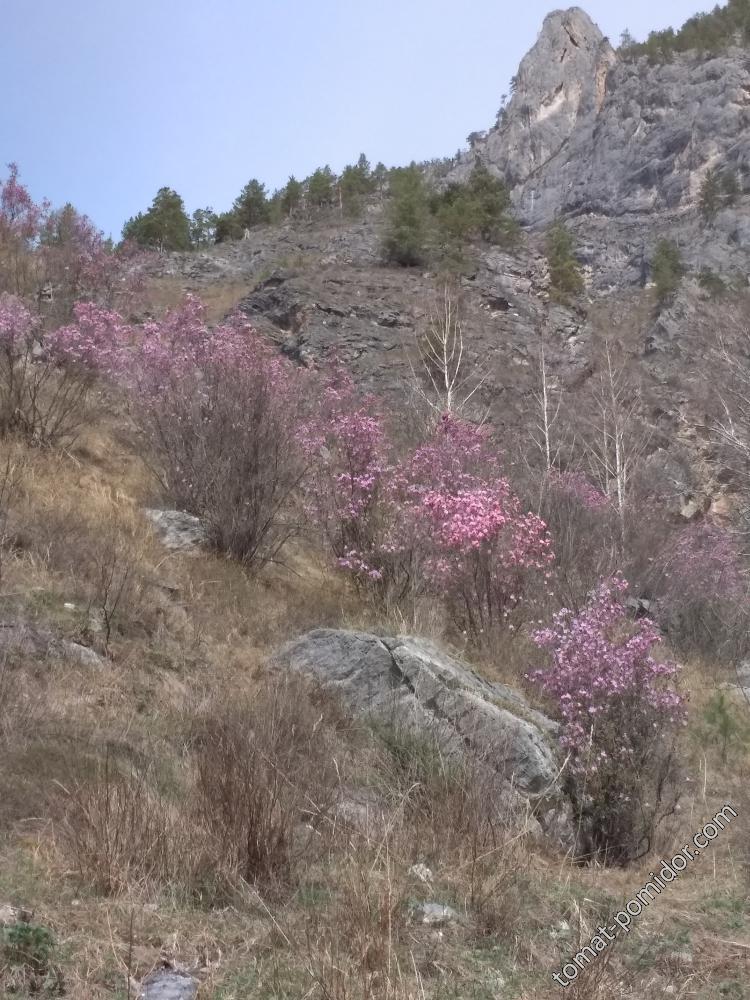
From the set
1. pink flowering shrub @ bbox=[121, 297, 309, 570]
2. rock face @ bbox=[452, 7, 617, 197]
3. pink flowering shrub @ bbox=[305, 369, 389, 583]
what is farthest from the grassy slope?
rock face @ bbox=[452, 7, 617, 197]

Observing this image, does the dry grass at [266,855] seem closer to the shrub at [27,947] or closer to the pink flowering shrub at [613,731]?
the shrub at [27,947]

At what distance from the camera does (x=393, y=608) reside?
24.1ft

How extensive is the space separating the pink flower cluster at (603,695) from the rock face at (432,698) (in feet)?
0.77

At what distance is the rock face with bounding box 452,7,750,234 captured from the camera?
48844 millimetres

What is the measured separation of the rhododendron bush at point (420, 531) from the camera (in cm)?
755

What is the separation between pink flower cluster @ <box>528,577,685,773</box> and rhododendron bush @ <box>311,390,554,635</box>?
185 cm

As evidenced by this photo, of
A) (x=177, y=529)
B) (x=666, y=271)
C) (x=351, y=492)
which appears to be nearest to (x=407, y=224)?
(x=666, y=271)

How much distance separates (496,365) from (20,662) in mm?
23793

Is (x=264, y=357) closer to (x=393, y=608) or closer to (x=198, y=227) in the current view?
(x=393, y=608)

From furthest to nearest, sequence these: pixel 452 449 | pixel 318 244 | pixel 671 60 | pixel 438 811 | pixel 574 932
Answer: pixel 671 60 → pixel 318 244 → pixel 452 449 → pixel 438 811 → pixel 574 932

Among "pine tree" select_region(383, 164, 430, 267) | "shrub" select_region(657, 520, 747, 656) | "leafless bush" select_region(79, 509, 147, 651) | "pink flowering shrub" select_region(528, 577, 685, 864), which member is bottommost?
"shrub" select_region(657, 520, 747, 656)

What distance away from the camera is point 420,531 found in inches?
298

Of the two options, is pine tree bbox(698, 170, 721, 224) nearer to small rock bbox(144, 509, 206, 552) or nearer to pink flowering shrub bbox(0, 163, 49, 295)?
pink flowering shrub bbox(0, 163, 49, 295)

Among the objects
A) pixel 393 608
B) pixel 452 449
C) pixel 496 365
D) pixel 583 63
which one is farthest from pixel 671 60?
pixel 393 608
